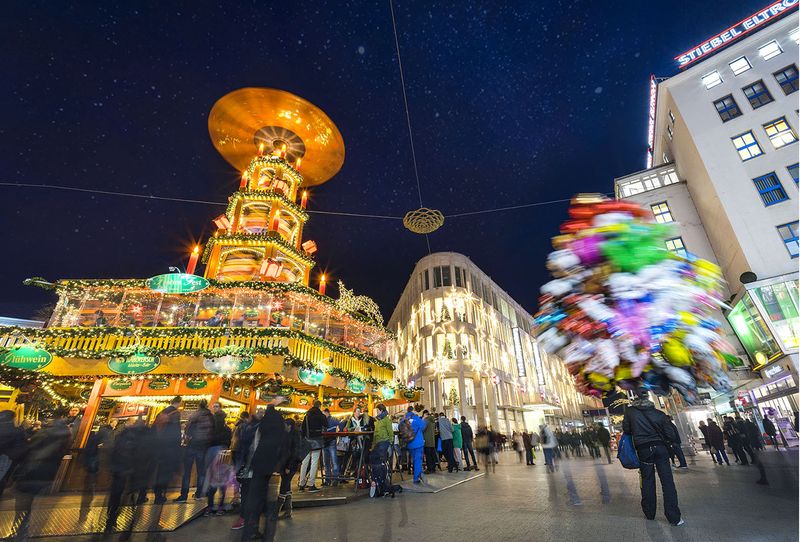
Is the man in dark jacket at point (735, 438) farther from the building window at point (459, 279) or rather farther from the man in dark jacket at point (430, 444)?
the building window at point (459, 279)

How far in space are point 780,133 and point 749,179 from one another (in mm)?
3533

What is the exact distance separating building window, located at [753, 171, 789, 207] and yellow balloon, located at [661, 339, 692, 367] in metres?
25.8

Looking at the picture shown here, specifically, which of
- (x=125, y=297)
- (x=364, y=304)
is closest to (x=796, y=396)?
A: (x=364, y=304)

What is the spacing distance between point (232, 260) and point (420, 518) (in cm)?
1869

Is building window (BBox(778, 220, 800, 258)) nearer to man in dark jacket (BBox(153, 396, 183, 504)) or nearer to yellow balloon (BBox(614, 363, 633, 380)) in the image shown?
yellow balloon (BBox(614, 363, 633, 380))

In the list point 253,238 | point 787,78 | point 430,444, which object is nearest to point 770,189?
point 787,78

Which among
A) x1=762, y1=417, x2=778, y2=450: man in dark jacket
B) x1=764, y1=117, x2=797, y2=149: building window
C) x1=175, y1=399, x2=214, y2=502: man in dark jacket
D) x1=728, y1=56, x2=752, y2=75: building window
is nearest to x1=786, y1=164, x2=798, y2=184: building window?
x1=764, y1=117, x2=797, y2=149: building window

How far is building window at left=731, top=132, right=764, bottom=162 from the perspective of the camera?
76.9ft

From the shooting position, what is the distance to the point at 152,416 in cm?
1587

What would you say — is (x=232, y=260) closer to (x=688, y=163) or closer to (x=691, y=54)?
(x=688, y=163)

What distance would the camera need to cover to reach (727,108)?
2569 centimetres

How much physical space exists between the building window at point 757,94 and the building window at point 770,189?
5772 millimetres

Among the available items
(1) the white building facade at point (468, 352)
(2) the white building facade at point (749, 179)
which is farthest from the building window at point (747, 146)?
(1) the white building facade at point (468, 352)

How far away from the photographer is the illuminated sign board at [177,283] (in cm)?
1314
